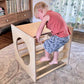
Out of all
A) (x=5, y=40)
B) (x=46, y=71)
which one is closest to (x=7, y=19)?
(x=5, y=40)

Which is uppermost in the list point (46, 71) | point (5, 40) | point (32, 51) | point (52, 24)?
point (52, 24)

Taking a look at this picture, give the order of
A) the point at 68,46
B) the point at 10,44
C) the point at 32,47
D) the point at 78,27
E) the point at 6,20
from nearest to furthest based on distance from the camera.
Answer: the point at 32,47
the point at 68,46
the point at 10,44
the point at 6,20
the point at 78,27

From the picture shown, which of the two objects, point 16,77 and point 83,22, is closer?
point 16,77

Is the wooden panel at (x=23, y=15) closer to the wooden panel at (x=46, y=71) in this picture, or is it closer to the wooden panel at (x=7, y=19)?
the wooden panel at (x=7, y=19)

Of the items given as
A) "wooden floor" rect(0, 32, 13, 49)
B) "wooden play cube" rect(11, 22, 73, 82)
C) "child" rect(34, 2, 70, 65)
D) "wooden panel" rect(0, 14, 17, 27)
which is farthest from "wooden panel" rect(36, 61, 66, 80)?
"wooden panel" rect(0, 14, 17, 27)

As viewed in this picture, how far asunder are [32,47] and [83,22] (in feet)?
6.03

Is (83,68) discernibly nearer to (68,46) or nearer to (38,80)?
(68,46)

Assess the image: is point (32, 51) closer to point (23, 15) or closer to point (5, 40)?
point (5, 40)

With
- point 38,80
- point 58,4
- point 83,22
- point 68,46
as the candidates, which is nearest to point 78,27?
point 83,22

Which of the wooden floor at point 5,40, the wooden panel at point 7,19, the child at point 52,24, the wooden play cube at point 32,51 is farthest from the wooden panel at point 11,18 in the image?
the child at point 52,24

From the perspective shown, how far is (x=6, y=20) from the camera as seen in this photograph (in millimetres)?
2406

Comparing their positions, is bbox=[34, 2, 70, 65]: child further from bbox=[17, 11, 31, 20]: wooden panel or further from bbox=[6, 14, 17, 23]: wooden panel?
bbox=[17, 11, 31, 20]: wooden panel

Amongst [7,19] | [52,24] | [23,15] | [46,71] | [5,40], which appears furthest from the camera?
[23,15]

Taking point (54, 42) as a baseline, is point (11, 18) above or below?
above
